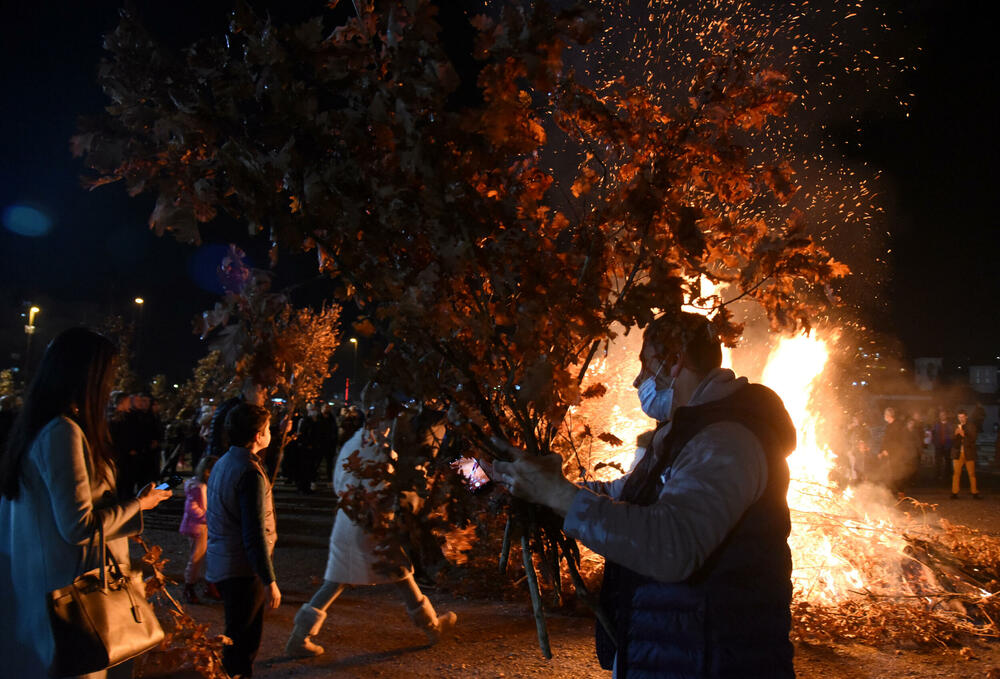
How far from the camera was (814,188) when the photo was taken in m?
9.44

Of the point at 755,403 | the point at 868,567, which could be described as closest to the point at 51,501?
the point at 755,403

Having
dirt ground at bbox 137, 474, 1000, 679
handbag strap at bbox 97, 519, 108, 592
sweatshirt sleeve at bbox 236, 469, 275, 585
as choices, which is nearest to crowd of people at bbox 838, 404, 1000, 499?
dirt ground at bbox 137, 474, 1000, 679

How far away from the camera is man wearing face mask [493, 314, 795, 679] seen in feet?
5.99

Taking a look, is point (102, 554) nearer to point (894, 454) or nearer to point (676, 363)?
point (676, 363)

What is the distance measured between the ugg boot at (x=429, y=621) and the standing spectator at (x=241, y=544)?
5.30 ft

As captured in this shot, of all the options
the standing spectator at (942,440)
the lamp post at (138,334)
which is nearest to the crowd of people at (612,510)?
the standing spectator at (942,440)

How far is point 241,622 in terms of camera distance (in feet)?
14.0

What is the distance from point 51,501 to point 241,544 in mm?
Result: 1724

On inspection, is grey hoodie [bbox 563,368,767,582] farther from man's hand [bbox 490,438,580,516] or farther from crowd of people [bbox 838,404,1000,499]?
crowd of people [bbox 838,404,1000,499]

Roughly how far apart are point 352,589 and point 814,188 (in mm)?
8088

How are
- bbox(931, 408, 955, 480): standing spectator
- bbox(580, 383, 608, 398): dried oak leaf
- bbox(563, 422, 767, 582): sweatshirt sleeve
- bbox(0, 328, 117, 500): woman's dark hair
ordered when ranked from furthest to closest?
bbox(931, 408, 955, 480): standing spectator → bbox(0, 328, 117, 500): woman's dark hair → bbox(580, 383, 608, 398): dried oak leaf → bbox(563, 422, 767, 582): sweatshirt sleeve

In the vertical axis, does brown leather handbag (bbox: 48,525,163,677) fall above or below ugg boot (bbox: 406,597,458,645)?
above

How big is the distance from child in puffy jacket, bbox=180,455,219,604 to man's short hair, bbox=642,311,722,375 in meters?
5.85

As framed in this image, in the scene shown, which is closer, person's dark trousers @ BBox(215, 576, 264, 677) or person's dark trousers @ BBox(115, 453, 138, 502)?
person's dark trousers @ BBox(215, 576, 264, 677)
